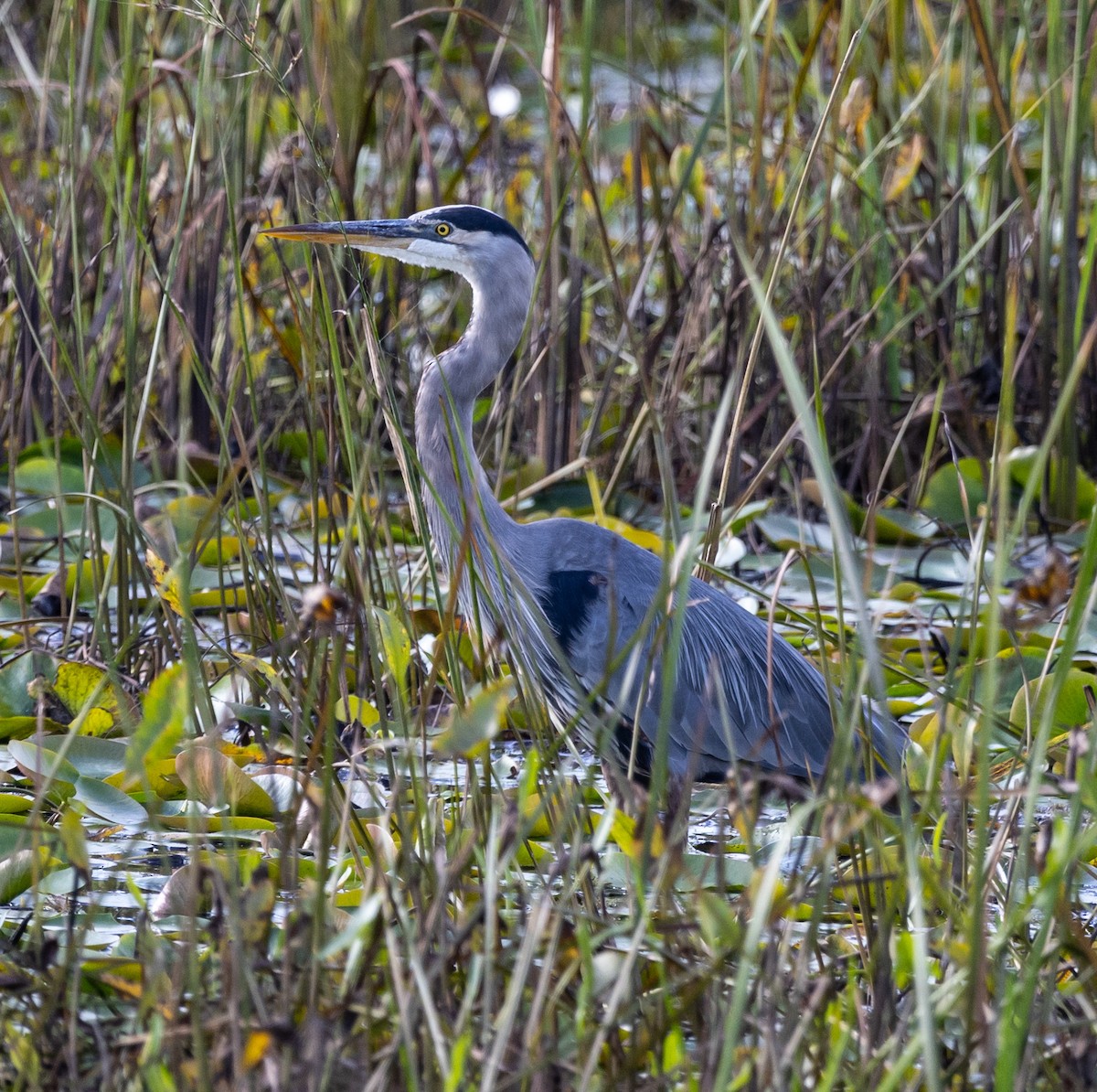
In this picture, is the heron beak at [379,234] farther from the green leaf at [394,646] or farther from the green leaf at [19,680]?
the green leaf at [394,646]

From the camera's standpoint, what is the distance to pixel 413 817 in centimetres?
151

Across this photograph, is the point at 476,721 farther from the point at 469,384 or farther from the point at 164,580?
the point at 469,384

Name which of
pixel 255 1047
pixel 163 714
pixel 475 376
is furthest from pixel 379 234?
pixel 255 1047

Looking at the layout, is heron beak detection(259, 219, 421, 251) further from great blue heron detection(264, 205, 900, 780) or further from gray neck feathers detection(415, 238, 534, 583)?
gray neck feathers detection(415, 238, 534, 583)

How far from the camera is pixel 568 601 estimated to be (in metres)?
2.85

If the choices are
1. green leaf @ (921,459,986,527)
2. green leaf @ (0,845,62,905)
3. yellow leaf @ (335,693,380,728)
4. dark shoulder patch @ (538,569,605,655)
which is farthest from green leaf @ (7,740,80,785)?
green leaf @ (921,459,986,527)

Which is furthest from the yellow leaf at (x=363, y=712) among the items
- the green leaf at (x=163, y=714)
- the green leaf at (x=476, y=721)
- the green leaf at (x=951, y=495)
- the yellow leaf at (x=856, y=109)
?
the green leaf at (x=951, y=495)

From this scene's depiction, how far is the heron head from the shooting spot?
292cm

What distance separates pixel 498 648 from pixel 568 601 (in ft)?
4.65

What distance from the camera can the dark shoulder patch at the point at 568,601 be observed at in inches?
112

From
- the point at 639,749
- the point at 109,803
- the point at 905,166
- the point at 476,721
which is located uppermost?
the point at 905,166

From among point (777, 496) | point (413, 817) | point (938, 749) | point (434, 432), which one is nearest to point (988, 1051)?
point (938, 749)

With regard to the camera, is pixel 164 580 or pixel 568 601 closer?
pixel 164 580

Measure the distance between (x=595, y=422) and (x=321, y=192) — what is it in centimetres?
100
